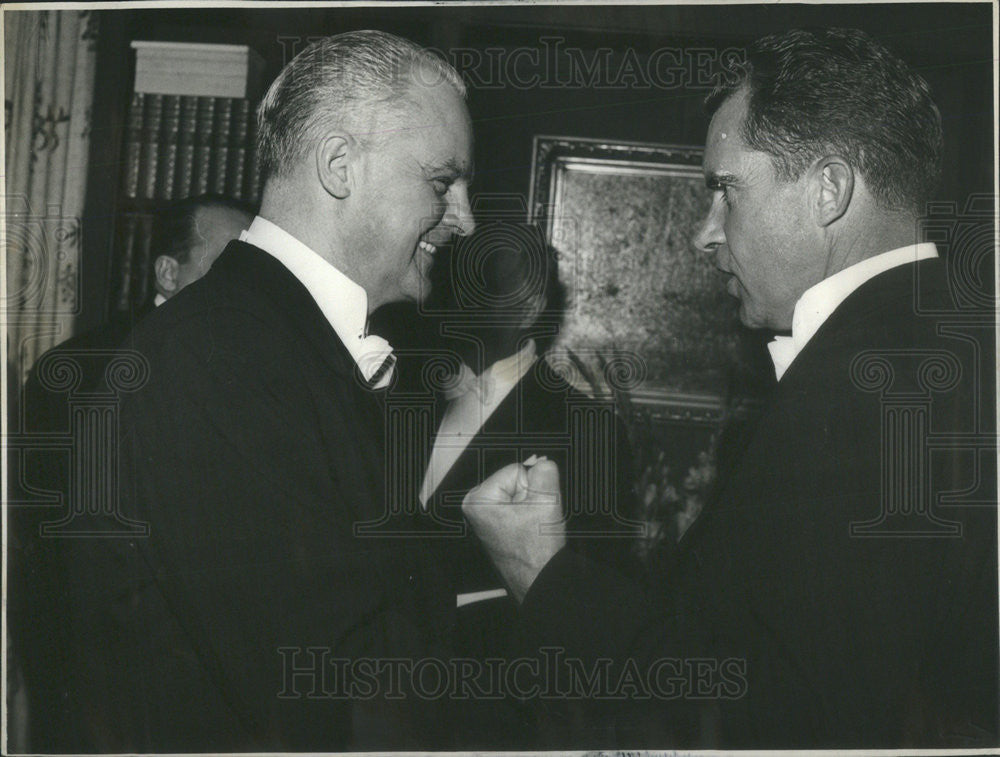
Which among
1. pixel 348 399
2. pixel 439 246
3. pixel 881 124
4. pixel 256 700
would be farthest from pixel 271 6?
pixel 256 700

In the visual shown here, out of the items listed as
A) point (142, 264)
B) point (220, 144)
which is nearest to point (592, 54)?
point (220, 144)

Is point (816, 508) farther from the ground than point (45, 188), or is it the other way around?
point (45, 188)

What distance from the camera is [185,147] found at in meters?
2.02

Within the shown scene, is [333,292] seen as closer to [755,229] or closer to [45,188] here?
[45,188]

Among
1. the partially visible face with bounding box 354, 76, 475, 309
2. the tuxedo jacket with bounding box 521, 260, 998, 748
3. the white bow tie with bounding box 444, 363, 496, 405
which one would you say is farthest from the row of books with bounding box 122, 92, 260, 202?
the tuxedo jacket with bounding box 521, 260, 998, 748

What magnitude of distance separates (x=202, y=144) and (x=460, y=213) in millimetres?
579

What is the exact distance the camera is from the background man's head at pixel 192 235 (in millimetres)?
1988

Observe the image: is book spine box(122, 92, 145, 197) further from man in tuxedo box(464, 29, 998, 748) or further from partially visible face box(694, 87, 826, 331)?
partially visible face box(694, 87, 826, 331)

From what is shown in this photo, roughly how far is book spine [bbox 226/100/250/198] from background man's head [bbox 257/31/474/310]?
38 millimetres

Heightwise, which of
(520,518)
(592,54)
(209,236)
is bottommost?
(520,518)

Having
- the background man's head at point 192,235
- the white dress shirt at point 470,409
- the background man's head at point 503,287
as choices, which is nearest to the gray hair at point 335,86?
the background man's head at point 192,235

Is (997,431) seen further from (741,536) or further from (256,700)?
(256,700)

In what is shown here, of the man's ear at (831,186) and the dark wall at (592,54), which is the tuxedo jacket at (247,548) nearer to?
the dark wall at (592,54)

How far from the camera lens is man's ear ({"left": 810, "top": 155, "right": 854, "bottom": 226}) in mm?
1963
